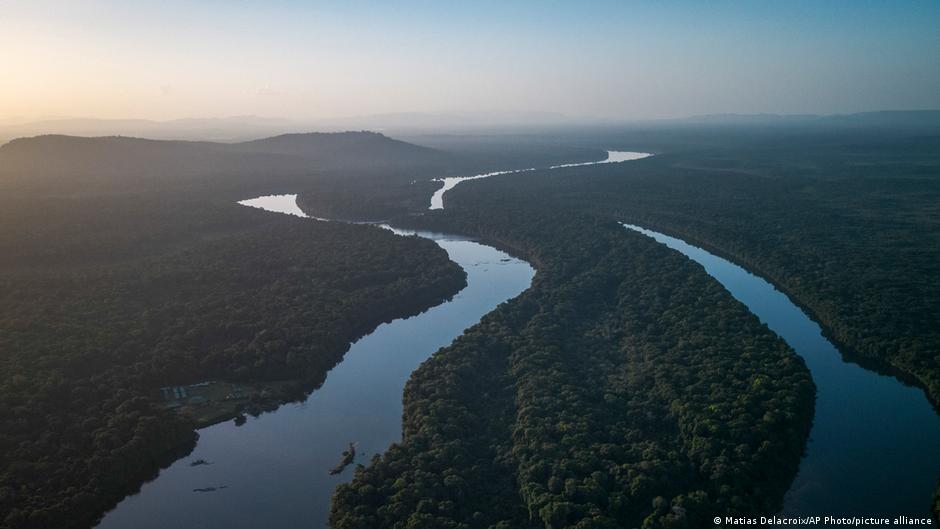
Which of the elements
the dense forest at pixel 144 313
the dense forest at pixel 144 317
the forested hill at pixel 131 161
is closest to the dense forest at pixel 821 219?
the dense forest at pixel 144 313

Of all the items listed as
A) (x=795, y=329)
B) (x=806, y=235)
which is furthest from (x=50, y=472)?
(x=806, y=235)

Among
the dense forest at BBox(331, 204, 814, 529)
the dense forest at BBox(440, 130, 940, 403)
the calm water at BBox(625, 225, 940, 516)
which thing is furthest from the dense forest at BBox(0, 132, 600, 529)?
the dense forest at BBox(440, 130, 940, 403)

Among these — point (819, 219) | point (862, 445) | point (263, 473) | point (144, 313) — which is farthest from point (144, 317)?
point (819, 219)

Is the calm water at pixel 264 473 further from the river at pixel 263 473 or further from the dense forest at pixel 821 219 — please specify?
the dense forest at pixel 821 219

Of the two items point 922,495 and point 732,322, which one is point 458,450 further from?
point 732,322

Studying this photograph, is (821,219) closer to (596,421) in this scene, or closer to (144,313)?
(596,421)
